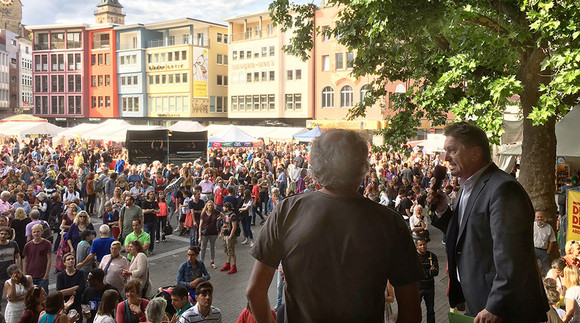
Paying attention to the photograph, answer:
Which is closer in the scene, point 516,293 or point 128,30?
point 516,293

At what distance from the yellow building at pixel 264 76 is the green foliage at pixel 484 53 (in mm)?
41329

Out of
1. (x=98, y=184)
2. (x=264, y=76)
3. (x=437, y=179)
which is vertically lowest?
(x=98, y=184)

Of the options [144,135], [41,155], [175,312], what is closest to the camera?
[175,312]

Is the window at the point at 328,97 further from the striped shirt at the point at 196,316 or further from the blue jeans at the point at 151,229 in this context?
the striped shirt at the point at 196,316

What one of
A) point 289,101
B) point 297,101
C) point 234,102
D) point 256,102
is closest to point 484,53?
point 297,101

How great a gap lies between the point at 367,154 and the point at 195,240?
1263 centimetres

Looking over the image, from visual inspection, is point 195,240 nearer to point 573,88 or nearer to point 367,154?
point 573,88

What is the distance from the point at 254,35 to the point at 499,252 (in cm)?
5653

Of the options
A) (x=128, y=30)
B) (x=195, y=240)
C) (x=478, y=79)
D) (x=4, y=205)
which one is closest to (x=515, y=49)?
(x=478, y=79)

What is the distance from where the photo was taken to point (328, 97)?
168 feet

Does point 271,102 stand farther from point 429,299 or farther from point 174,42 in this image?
point 429,299

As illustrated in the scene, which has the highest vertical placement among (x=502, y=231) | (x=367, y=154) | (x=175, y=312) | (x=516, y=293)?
(x=367, y=154)

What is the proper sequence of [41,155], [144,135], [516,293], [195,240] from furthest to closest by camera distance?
[41,155] < [144,135] < [195,240] < [516,293]

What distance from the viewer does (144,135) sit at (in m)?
23.3
